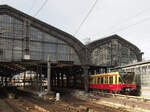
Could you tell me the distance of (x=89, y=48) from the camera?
37.7m

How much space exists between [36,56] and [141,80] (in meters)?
16.6

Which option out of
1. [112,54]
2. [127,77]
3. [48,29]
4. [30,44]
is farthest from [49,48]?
[127,77]

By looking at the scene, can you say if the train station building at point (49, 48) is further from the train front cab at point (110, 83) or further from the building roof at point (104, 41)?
the train front cab at point (110, 83)

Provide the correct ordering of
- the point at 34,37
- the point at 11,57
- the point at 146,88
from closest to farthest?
the point at 146,88 → the point at 11,57 → the point at 34,37

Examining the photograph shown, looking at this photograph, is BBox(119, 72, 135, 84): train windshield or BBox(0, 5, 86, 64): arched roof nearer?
BBox(119, 72, 135, 84): train windshield

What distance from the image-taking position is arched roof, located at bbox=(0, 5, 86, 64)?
105ft

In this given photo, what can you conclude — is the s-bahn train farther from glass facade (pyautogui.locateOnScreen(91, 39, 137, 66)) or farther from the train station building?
glass facade (pyautogui.locateOnScreen(91, 39, 137, 66))

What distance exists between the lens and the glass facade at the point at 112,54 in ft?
125

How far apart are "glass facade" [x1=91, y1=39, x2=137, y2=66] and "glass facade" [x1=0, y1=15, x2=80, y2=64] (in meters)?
4.67

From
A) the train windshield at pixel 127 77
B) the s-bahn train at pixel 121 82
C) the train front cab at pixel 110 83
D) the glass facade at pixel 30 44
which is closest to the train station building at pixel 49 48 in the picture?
the glass facade at pixel 30 44

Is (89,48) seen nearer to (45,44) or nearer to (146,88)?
(45,44)

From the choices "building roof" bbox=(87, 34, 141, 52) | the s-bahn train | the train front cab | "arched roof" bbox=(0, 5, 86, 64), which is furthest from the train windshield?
"building roof" bbox=(87, 34, 141, 52)

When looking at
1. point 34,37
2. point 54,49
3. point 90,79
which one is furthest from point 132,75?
point 34,37

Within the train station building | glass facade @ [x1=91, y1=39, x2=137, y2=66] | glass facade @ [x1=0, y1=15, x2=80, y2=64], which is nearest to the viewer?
glass facade @ [x1=0, y1=15, x2=80, y2=64]
